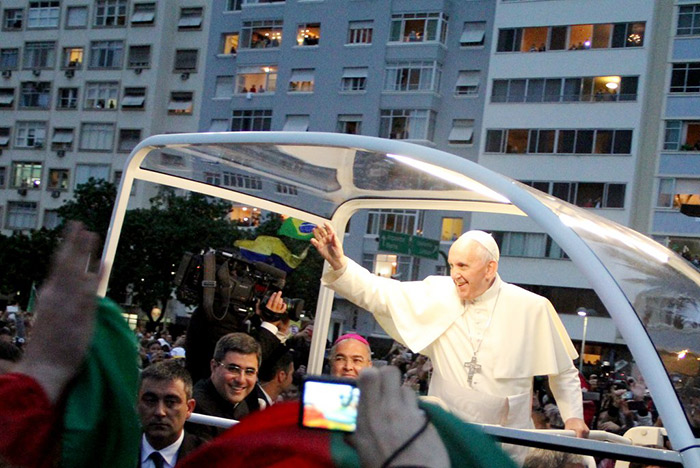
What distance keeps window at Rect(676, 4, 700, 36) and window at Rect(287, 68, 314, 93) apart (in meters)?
16.6

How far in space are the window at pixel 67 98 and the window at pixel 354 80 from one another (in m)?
16.7

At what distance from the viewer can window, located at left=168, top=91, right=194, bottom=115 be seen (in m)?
53.9

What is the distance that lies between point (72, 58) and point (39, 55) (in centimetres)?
225

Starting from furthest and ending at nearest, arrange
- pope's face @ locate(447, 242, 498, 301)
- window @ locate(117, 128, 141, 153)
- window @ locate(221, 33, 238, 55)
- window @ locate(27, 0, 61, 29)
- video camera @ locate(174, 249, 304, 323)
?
window @ locate(27, 0, 61, 29) < window @ locate(117, 128, 141, 153) < window @ locate(221, 33, 238, 55) < video camera @ locate(174, 249, 304, 323) < pope's face @ locate(447, 242, 498, 301)

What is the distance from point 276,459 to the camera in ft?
4.67

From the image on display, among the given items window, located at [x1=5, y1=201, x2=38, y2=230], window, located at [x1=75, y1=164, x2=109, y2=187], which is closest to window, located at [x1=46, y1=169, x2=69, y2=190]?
window, located at [x1=75, y1=164, x2=109, y2=187]

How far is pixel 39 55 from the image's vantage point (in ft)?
190

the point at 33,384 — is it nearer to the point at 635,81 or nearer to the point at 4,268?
the point at 635,81

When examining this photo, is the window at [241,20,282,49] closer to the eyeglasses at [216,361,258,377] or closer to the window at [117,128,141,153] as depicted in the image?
the window at [117,128,141,153]

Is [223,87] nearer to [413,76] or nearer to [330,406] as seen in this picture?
[413,76]

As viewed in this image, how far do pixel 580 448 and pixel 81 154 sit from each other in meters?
54.1

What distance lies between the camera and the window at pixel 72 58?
186 ft

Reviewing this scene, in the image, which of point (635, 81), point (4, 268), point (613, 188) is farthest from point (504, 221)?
point (4, 268)

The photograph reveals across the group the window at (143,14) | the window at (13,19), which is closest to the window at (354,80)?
the window at (143,14)
